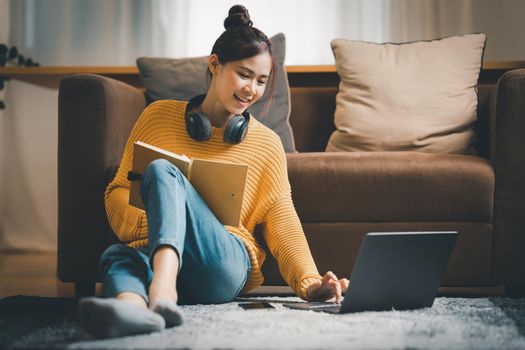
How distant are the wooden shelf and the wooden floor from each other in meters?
0.81

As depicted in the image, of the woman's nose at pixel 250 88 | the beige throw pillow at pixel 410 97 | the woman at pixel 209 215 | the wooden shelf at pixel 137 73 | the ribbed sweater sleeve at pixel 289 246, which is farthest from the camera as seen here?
the wooden shelf at pixel 137 73

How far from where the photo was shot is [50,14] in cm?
338

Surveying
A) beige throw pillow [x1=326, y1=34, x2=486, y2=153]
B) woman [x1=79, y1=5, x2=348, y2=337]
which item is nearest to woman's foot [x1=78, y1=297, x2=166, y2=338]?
woman [x1=79, y1=5, x2=348, y2=337]

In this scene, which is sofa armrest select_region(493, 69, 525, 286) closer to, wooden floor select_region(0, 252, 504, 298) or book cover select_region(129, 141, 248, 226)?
wooden floor select_region(0, 252, 504, 298)

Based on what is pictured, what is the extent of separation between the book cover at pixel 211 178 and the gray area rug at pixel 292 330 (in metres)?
0.21

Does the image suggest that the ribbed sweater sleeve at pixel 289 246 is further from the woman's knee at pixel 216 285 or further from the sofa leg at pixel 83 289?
the sofa leg at pixel 83 289

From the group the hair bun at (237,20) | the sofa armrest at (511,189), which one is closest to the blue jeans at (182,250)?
the hair bun at (237,20)

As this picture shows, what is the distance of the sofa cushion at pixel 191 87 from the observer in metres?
2.35

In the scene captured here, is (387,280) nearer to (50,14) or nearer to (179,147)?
(179,147)

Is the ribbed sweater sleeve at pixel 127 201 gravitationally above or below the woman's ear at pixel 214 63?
below

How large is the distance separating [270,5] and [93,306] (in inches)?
95.3

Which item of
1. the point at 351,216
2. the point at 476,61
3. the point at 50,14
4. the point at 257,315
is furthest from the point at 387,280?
the point at 50,14

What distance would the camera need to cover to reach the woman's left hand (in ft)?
4.82

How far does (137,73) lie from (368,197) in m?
1.39
